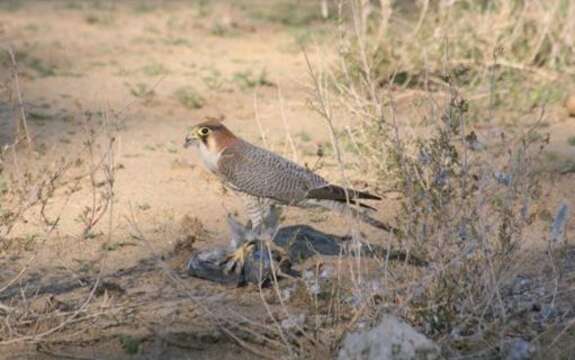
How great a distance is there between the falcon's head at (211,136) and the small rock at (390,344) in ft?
6.36

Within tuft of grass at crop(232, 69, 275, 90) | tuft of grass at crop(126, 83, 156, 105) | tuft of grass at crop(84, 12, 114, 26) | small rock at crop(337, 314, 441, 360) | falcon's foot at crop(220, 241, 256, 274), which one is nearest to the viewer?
small rock at crop(337, 314, 441, 360)

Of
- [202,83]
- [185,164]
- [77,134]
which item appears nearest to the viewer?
[185,164]

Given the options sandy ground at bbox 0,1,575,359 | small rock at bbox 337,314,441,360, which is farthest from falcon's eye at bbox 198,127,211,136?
small rock at bbox 337,314,441,360

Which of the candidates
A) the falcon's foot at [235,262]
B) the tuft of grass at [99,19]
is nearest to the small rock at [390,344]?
the falcon's foot at [235,262]

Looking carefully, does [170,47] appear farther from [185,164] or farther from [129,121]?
[185,164]

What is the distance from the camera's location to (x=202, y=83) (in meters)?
9.44

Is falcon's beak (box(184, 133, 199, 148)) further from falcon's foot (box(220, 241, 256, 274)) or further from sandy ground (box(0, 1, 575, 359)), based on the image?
falcon's foot (box(220, 241, 256, 274))

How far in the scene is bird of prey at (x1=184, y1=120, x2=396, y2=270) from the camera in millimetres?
5816

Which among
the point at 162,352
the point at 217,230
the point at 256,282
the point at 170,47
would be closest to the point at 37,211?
the point at 217,230

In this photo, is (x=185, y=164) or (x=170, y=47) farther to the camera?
(x=170, y=47)

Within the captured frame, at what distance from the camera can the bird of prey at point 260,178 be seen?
19.1ft

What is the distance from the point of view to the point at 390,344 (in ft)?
13.6

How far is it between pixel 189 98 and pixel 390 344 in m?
4.97

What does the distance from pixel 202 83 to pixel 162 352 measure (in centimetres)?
497
